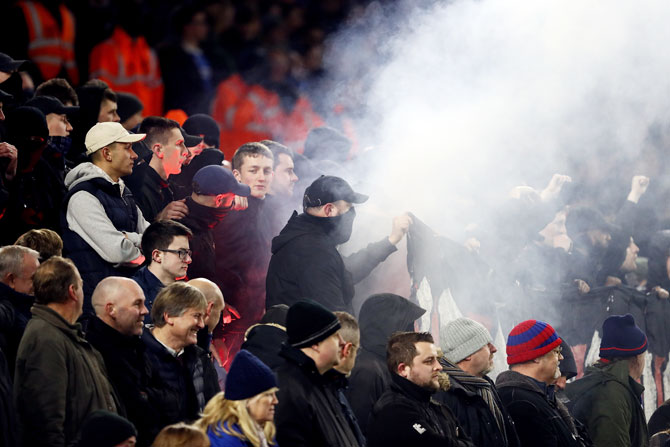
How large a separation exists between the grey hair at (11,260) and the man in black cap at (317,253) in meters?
1.86

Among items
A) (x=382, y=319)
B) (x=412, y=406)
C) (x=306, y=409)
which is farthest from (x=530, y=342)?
(x=306, y=409)

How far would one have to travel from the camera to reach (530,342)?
600cm

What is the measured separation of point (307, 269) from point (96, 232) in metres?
1.34

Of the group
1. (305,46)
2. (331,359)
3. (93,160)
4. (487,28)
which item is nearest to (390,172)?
(487,28)

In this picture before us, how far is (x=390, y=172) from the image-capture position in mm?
8531

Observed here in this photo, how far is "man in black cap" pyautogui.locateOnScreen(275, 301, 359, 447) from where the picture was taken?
4523 mm

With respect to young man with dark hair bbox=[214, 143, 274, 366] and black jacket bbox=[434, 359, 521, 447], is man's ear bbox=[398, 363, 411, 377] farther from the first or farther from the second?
young man with dark hair bbox=[214, 143, 274, 366]

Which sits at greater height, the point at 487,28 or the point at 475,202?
the point at 487,28

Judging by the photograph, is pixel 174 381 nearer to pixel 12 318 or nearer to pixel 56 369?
pixel 56 369

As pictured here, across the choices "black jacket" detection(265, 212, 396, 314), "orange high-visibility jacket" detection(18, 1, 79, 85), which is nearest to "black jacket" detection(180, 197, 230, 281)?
"black jacket" detection(265, 212, 396, 314)

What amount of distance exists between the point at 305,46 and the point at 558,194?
525 cm

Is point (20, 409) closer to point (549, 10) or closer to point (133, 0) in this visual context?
point (549, 10)

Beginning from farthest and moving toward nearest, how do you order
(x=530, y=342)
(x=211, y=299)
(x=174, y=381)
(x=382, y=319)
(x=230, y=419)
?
(x=530, y=342), (x=382, y=319), (x=211, y=299), (x=174, y=381), (x=230, y=419)

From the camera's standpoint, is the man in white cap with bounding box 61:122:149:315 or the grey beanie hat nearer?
the man in white cap with bounding box 61:122:149:315
